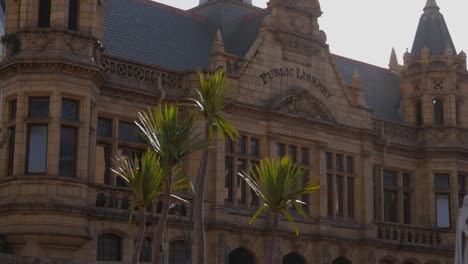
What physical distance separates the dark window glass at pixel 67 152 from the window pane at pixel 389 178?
17.7m

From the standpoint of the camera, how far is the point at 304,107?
3891 centimetres

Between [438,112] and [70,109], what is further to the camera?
[438,112]

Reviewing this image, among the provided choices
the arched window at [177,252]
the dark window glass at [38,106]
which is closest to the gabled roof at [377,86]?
the arched window at [177,252]

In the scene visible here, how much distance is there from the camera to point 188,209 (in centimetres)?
3462

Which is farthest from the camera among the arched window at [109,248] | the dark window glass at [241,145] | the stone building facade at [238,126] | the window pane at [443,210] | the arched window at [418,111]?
the arched window at [418,111]

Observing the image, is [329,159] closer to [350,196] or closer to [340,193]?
[340,193]

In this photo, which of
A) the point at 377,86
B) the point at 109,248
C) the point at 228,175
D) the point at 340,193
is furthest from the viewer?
the point at 377,86

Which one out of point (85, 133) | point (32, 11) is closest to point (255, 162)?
point (85, 133)

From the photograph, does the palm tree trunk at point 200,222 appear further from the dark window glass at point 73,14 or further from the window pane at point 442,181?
the window pane at point 442,181

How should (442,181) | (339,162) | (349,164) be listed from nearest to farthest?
(339,162), (349,164), (442,181)

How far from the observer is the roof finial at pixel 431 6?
4800 cm

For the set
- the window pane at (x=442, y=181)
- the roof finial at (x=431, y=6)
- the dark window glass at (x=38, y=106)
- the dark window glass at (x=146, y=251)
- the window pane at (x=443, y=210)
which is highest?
the roof finial at (x=431, y=6)

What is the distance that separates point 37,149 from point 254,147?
31.8ft

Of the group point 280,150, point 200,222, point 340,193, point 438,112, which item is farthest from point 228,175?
point 438,112
